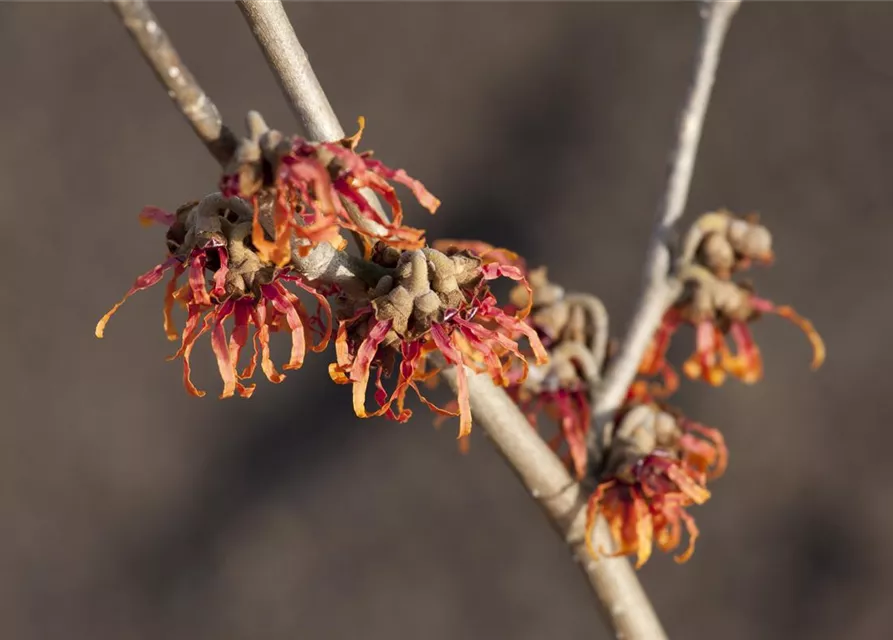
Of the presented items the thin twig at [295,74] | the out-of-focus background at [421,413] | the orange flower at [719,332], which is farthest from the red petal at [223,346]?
the out-of-focus background at [421,413]

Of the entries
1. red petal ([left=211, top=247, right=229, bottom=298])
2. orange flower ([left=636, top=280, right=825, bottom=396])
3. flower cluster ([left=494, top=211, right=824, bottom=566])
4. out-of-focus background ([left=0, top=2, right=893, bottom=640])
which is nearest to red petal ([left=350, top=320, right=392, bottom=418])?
red petal ([left=211, top=247, right=229, bottom=298])

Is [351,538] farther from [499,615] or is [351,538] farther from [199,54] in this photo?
[199,54]

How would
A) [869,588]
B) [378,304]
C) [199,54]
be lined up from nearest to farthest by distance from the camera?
[378,304] → [869,588] → [199,54]

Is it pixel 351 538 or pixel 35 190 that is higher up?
pixel 35 190

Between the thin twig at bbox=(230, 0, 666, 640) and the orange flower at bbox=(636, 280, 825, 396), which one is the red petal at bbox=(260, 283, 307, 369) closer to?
the thin twig at bbox=(230, 0, 666, 640)

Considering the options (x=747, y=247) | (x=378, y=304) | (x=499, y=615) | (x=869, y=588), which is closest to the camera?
(x=378, y=304)

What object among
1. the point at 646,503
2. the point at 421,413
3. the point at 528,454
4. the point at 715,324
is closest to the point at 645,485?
the point at 646,503

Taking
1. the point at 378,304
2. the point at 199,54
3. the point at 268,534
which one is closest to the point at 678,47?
the point at 199,54

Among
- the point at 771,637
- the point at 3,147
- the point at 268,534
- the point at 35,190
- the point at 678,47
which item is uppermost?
the point at 3,147
